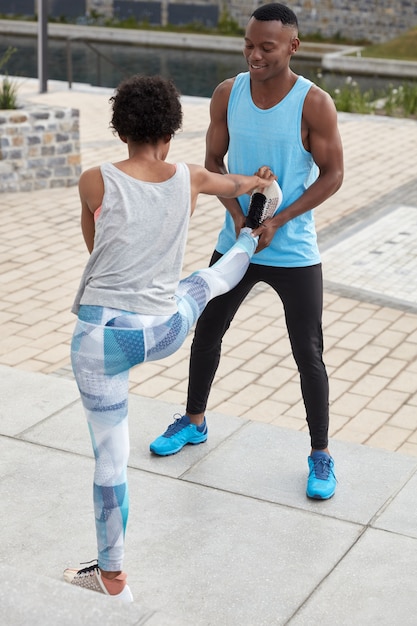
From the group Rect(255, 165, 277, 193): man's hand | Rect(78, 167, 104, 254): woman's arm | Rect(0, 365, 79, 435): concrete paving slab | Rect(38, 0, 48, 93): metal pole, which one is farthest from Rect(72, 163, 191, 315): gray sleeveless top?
Rect(38, 0, 48, 93): metal pole

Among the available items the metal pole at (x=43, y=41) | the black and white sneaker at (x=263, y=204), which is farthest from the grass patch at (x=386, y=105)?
the black and white sneaker at (x=263, y=204)

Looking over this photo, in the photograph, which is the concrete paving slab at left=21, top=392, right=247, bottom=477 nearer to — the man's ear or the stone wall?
the man's ear

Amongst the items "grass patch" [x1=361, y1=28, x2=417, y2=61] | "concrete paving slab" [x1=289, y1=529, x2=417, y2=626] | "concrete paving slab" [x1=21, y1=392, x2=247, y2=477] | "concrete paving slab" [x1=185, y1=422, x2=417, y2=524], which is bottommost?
"grass patch" [x1=361, y1=28, x2=417, y2=61]

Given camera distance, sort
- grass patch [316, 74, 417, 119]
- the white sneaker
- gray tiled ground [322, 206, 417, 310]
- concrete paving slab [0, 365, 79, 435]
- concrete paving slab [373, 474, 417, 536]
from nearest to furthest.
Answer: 1. the white sneaker
2. concrete paving slab [373, 474, 417, 536]
3. concrete paving slab [0, 365, 79, 435]
4. gray tiled ground [322, 206, 417, 310]
5. grass patch [316, 74, 417, 119]

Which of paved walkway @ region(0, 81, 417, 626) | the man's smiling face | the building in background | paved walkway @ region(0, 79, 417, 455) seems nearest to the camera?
paved walkway @ region(0, 81, 417, 626)

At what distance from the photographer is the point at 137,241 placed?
3047 mm

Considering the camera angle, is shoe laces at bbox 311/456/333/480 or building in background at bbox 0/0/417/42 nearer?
shoe laces at bbox 311/456/333/480

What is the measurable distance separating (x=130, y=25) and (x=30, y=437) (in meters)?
31.3

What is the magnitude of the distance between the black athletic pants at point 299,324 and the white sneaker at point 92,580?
3.88 feet

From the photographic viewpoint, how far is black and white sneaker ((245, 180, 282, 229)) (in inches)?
149

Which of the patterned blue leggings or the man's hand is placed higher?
the man's hand

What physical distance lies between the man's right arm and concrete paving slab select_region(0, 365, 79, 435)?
1.50 m

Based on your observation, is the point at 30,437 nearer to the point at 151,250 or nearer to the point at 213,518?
the point at 213,518

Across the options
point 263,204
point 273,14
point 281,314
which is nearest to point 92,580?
point 263,204
